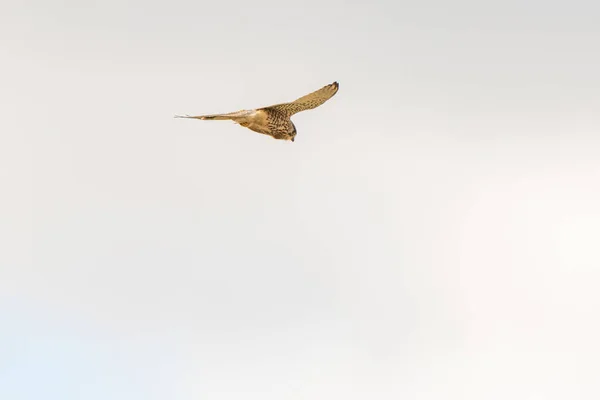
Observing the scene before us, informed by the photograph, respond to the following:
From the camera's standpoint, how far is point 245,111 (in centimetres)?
1867

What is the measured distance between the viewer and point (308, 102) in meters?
19.3

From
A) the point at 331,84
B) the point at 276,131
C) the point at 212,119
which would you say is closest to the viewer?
the point at 212,119

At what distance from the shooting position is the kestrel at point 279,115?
1841cm

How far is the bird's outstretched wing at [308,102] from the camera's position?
18.2m

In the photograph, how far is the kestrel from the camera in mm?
18406

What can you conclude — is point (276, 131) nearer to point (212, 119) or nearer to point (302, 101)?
point (302, 101)

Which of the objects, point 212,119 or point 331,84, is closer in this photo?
point 212,119

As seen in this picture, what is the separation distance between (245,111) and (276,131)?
66.9 inches

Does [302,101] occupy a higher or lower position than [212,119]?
higher

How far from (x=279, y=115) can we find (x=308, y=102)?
884 mm

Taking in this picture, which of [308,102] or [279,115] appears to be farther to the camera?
[279,115]

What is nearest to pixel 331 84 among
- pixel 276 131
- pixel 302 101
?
pixel 302 101

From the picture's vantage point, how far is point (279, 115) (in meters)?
19.8

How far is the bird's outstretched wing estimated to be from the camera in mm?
18234
